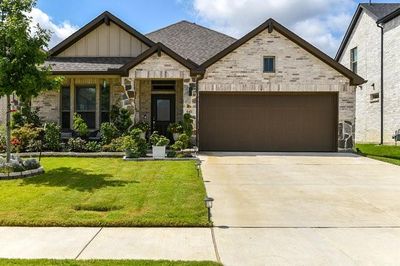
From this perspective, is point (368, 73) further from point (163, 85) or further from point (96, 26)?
point (96, 26)

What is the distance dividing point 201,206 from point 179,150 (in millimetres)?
7654

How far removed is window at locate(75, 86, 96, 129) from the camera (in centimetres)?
1658

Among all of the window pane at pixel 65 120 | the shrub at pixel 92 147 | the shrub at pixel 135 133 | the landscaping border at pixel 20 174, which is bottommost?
the landscaping border at pixel 20 174

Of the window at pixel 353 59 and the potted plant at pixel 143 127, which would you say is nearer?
the potted plant at pixel 143 127

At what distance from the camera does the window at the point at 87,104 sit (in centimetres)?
1658

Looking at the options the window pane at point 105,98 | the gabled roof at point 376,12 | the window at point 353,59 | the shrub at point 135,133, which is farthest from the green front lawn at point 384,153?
the window pane at point 105,98

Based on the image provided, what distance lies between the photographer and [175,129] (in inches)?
602

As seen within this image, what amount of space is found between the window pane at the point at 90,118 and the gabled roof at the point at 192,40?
16.6 feet

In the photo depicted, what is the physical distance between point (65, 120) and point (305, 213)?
41.9 ft

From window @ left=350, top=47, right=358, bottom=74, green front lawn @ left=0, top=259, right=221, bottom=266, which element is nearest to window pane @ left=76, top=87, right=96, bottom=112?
green front lawn @ left=0, top=259, right=221, bottom=266

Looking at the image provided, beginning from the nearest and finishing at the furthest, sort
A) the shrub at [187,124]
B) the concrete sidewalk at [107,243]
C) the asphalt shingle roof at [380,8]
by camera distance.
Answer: the concrete sidewalk at [107,243] → the shrub at [187,124] → the asphalt shingle roof at [380,8]

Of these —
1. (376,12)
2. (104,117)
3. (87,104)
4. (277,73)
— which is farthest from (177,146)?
(376,12)

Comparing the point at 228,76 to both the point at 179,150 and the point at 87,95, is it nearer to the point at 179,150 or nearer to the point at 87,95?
the point at 179,150

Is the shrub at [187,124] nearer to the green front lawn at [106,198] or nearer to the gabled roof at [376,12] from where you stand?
the green front lawn at [106,198]
